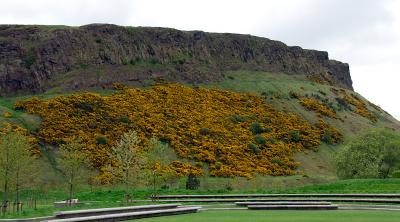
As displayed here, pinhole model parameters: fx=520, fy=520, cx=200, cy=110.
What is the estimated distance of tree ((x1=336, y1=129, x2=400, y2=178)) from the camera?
73188 mm

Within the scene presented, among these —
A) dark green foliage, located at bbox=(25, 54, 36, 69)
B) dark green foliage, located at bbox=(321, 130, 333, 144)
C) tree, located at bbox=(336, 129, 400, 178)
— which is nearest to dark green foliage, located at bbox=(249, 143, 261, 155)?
dark green foliage, located at bbox=(321, 130, 333, 144)

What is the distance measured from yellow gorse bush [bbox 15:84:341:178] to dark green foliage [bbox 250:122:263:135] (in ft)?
1.08

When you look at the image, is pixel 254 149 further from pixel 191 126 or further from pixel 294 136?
pixel 294 136

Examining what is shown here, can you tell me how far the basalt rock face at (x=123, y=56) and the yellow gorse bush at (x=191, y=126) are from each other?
9.90 metres

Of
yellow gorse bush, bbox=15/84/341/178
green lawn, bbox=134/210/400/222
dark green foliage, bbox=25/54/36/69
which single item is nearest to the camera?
green lawn, bbox=134/210/400/222

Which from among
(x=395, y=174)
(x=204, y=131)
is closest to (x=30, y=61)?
(x=204, y=131)

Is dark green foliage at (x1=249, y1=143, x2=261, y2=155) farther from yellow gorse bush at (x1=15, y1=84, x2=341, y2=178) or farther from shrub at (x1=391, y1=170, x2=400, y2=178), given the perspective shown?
shrub at (x1=391, y1=170, x2=400, y2=178)

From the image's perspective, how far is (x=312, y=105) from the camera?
423 feet

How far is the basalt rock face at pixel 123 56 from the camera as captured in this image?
115 meters

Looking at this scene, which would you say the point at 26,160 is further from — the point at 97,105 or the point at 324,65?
the point at 324,65

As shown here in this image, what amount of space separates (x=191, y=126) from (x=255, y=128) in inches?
570

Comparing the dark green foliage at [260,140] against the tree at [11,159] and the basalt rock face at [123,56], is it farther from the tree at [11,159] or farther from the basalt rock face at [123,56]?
the tree at [11,159]

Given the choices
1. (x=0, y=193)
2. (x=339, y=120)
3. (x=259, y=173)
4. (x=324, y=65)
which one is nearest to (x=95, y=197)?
(x=0, y=193)

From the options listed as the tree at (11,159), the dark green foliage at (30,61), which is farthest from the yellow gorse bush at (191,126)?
the tree at (11,159)
